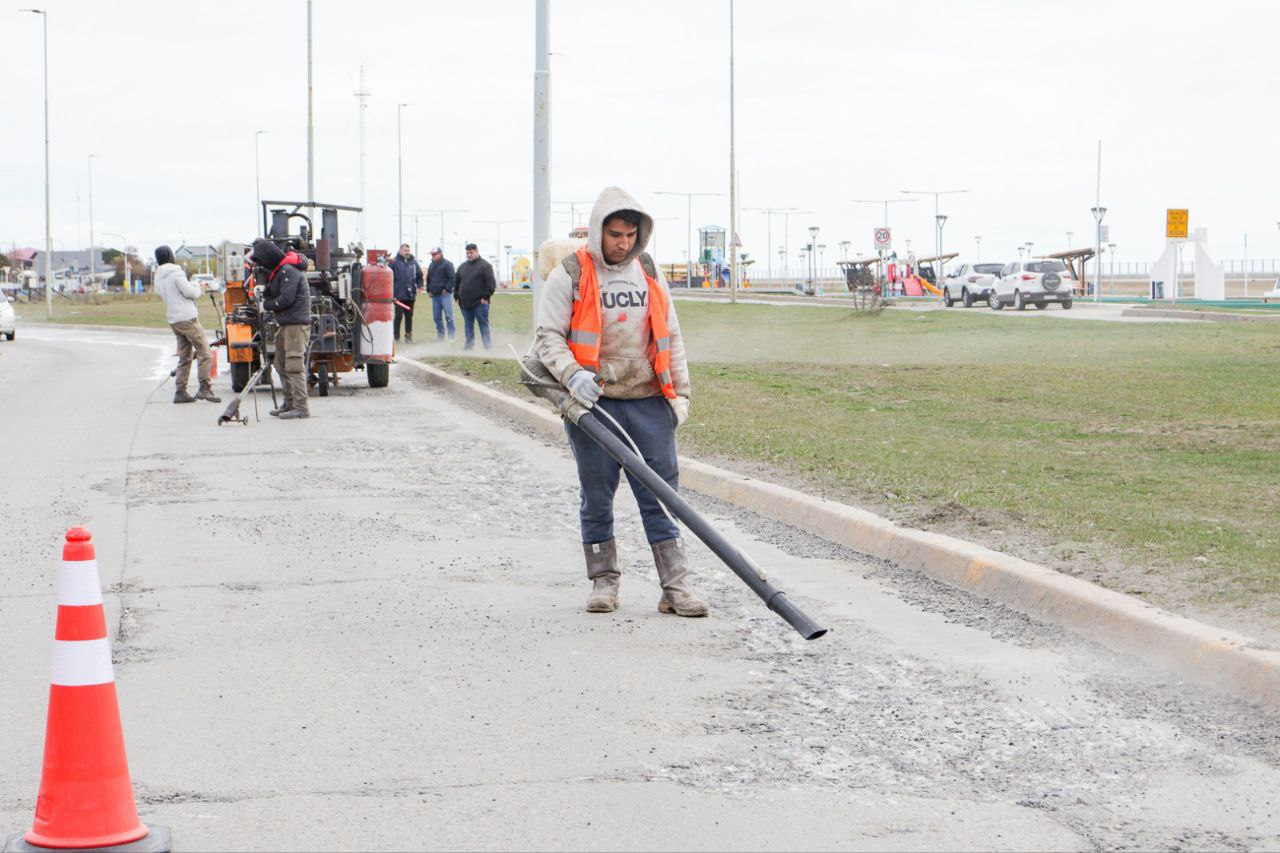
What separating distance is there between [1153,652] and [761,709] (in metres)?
1.63

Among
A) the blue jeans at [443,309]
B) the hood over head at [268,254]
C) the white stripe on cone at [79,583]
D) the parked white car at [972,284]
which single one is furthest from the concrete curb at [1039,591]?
the parked white car at [972,284]

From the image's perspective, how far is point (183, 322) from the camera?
59.1ft

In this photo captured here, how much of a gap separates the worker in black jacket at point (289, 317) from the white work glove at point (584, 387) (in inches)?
393

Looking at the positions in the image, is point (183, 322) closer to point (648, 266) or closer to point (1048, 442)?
point (1048, 442)

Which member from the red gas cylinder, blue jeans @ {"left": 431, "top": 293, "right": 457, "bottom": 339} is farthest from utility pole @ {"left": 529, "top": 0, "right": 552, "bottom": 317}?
blue jeans @ {"left": 431, "top": 293, "right": 457, "bottom": 339}

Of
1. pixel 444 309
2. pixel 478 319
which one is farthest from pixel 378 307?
pixel 444 309

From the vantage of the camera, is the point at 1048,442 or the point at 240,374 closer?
the point at 1048,442

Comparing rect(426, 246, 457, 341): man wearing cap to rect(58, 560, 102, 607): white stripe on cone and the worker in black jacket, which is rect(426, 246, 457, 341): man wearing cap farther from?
rect(58, 560, 102, 607): white stripe on cone

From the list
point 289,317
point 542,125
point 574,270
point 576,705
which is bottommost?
point 576,705

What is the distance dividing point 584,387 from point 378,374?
14201 millimetres

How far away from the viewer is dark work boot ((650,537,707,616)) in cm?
686

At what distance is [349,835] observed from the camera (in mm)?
4133

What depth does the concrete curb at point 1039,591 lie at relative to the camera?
5.59 metres

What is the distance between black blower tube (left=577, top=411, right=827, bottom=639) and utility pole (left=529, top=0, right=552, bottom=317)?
1290 cm
